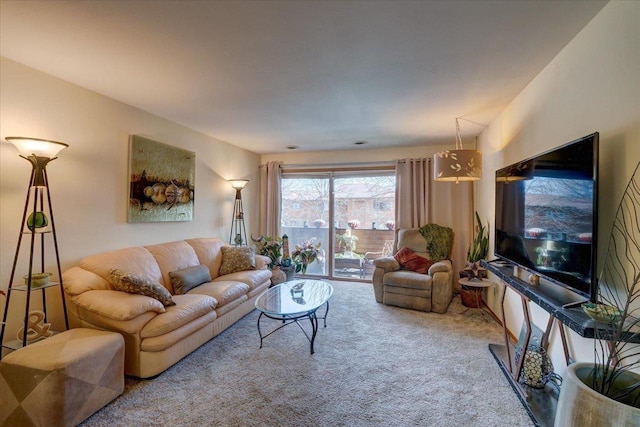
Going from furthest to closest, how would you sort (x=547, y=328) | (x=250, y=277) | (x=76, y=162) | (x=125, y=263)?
(x=250, y=277) < (x=125, y=263) < (x=76, y=162) < (x=547, y=328)

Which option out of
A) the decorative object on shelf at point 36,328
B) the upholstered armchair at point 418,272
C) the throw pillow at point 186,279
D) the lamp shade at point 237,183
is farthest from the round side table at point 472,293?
the decorative object on shelf at point 36,328

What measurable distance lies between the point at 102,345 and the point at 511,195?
3.33 m

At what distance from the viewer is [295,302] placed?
113 inches

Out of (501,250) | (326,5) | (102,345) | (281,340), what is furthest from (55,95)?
(501,250)

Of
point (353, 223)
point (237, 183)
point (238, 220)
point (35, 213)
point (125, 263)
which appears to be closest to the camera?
point (35, 213)

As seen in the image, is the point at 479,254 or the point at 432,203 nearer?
the point at 479,254

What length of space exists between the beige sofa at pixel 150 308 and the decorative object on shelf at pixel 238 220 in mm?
1526

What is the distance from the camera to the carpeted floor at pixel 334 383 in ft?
5.96

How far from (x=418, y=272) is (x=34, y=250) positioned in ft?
13.8

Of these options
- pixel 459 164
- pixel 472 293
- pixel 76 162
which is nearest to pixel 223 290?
pixel 76 162

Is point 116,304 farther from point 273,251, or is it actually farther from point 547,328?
point 547,328

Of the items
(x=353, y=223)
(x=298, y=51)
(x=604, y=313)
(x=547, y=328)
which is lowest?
(x=547, y=328)

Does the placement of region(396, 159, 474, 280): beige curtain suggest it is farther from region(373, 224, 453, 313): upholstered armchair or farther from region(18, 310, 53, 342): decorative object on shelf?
region(18, 310, 53, 342): decorative object on shelf

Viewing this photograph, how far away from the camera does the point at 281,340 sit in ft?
9.44
